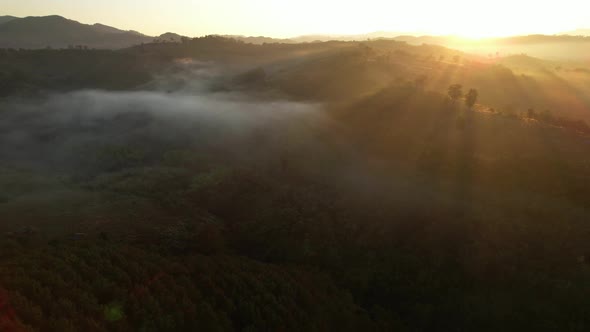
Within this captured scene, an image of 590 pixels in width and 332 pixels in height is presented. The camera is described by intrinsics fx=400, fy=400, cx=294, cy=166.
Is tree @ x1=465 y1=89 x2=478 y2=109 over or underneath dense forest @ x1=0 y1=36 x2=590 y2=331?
over

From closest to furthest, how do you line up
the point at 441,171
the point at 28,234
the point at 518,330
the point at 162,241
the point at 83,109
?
1. the point at 518,330
2. the point at 28,234
3. the point at 162,241
4. the point at 441,171
5. the point at 83,109

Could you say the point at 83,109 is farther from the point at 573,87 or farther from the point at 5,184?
the point at 573,87

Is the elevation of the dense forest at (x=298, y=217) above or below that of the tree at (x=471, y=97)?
below

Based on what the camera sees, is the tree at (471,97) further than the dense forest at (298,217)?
Yes

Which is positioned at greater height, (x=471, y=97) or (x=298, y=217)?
(x=471, y=97)

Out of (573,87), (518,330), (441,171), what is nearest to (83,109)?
(441,171)

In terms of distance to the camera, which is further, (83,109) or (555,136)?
(83,109)

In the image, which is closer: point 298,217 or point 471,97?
point 298,217

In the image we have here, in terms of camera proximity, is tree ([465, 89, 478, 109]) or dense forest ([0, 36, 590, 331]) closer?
dense forest ([0, 36, 590, 331])
